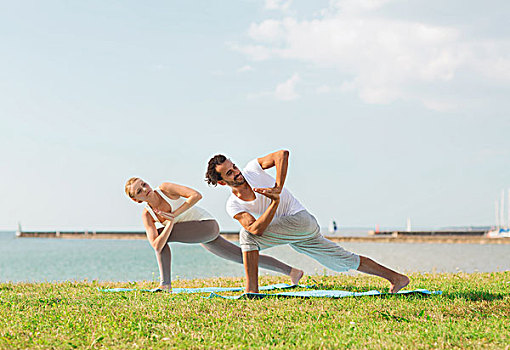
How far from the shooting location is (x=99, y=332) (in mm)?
4562

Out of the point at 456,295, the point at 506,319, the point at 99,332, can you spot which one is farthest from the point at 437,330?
the point at 99,332

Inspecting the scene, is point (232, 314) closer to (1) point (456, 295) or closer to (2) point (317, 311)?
(2) point (317, 311)

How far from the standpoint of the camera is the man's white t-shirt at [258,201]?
20.4ft

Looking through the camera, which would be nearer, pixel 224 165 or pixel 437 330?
pixel 437 330

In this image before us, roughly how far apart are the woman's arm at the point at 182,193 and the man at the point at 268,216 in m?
0.93

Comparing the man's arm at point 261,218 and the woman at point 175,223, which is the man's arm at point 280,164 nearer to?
the man's arm at point 261,218

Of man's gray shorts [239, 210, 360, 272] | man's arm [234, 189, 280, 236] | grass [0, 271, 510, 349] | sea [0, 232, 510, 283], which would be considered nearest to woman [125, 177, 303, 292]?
grass [0, 271, 510, 349]

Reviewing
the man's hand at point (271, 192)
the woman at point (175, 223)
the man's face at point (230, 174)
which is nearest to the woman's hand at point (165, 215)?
the woman at point (175, 223)

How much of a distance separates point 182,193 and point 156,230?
636 mm

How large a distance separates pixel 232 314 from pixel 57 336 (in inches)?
60.7

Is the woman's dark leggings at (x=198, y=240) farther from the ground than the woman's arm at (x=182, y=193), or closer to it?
closer to it

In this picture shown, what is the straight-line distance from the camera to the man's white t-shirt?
623cm

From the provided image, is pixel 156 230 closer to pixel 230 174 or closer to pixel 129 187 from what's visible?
pixel 129 187

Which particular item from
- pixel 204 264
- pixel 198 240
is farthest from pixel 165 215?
pixel 204 264
